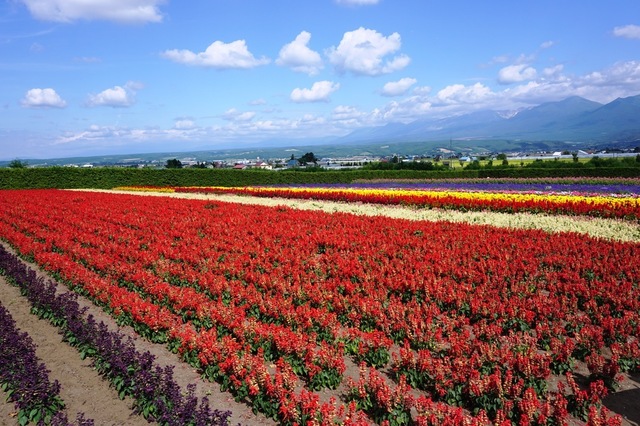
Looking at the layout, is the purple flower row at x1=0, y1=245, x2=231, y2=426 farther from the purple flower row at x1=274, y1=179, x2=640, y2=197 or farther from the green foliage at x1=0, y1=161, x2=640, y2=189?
the green foliage at x1=0, y1=161, x2=640, y2=189

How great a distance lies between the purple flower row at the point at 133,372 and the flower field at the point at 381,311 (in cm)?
76

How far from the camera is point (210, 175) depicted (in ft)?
169

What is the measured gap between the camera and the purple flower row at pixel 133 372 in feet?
16.9

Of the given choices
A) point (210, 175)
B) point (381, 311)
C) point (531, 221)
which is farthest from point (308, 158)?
point (381, 311)

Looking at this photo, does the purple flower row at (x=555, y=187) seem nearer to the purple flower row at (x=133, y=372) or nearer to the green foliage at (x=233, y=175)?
the green foliage at (x=233, y=175)

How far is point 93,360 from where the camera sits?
7.39m

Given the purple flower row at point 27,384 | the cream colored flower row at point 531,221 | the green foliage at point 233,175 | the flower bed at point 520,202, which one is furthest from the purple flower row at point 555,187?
the purple flower row at point 27,384

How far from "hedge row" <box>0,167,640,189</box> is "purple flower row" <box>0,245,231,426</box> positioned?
41667 millimetres

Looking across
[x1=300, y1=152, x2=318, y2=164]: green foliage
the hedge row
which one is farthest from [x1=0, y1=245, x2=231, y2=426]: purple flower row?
[x1=300, y1=152, x2=318, y2=164]: green foliage

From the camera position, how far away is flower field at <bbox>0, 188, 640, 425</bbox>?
5688 mm

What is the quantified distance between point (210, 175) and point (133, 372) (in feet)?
153

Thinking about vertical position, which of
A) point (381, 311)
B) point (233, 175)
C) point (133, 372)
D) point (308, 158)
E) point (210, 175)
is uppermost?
point (308, 158)

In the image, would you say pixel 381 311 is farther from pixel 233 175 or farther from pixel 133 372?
pixel 233 175

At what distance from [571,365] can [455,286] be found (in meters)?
3.02
